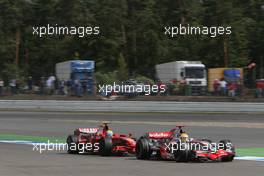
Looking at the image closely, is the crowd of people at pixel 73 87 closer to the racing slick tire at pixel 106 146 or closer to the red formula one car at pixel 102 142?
the red formula one car at pixel 102 142

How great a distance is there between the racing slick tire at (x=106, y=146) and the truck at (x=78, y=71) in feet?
69.3

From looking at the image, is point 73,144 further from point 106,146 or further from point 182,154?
point 182,154

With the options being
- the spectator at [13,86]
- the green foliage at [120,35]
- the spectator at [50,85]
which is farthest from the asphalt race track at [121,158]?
the green foliage at [120,35]

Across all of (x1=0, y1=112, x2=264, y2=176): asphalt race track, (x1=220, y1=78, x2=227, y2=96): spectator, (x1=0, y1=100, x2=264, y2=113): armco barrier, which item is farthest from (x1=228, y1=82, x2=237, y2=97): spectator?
(x1=0, y1=112, x2=264, y2=176): asphalt race track

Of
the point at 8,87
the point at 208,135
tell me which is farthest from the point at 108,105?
the point at 208,135

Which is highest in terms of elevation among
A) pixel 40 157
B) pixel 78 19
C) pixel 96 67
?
pixel 78 19

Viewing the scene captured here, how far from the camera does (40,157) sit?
12641 mm

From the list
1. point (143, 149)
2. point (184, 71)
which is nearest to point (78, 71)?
point (184, 71)

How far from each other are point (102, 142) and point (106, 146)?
5.3 inches

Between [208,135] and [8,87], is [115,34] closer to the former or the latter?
[8,87]

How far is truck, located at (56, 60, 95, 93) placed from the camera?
35.3 meters

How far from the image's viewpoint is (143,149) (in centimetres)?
1195

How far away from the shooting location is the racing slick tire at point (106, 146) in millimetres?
12758

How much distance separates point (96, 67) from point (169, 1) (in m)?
10.5
